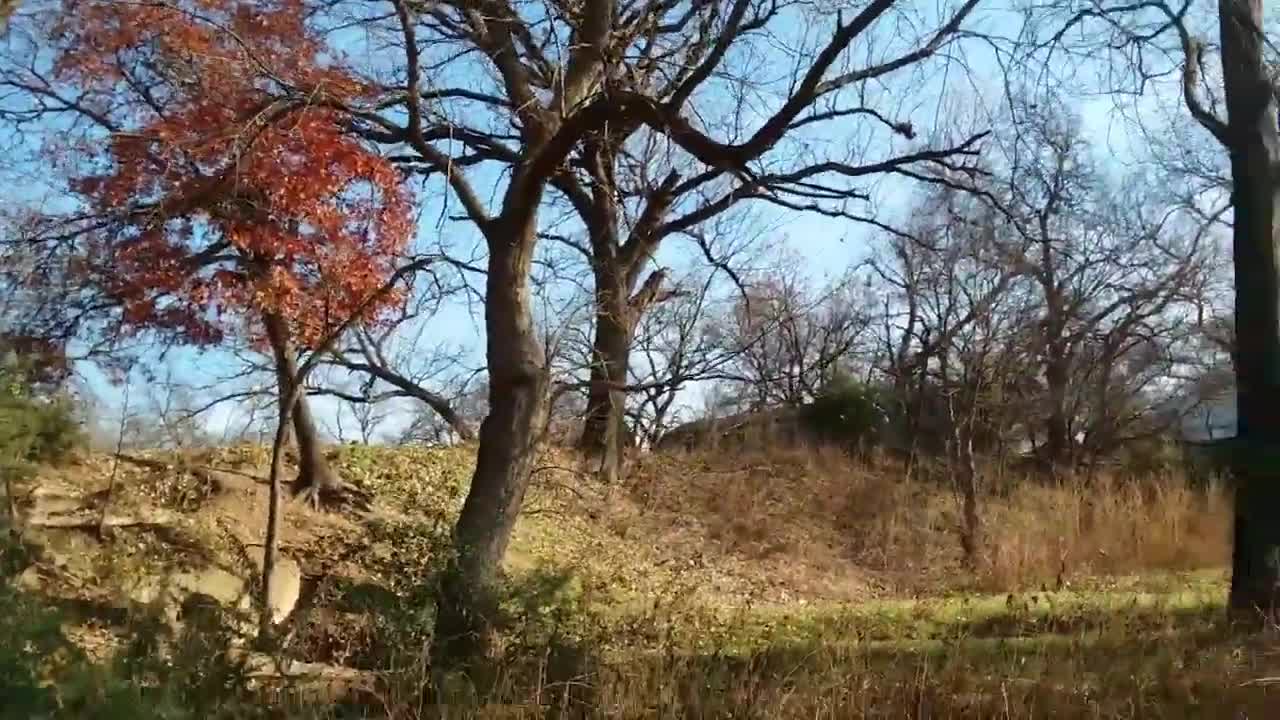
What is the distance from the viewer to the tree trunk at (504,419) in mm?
8188

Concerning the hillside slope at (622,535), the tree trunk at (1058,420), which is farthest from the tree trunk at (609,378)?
the tree trunk at (1058,420)

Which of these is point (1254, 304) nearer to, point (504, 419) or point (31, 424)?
point (504, 419)

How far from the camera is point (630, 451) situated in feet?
71.6

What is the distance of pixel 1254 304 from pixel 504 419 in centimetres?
554

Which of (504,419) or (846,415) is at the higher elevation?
(846,415)

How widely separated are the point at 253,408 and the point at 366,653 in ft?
14.1

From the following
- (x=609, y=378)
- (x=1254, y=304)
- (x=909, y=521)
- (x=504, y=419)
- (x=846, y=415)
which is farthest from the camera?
(x=846, y=415)

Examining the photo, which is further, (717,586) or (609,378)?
(717,586)

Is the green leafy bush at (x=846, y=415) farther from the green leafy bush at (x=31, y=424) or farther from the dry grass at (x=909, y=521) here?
the green leafy bush at (x=31, y=424)

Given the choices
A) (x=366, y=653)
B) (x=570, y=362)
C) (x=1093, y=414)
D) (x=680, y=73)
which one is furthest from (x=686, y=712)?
(x=1093, y=414)

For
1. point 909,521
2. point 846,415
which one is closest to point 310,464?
point 909,521

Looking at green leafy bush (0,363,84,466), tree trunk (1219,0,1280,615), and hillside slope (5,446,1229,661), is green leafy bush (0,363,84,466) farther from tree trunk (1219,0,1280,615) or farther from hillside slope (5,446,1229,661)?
tree trunk (1219,0,1280,615)

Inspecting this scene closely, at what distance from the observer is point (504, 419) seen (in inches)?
335

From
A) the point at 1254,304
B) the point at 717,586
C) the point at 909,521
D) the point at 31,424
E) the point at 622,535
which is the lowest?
the point at 717,586
